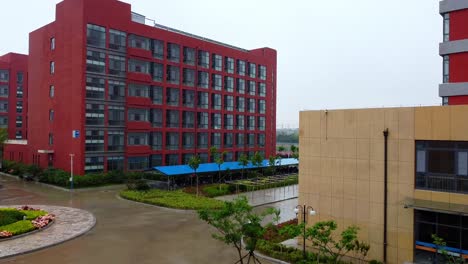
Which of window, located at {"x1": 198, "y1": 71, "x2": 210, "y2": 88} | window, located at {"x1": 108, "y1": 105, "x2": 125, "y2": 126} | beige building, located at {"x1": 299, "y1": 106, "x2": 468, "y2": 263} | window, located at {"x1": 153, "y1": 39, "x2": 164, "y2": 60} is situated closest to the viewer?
beige building, located at {"x1": 299, "y1": 106, "x2": 468, "y2": 263}

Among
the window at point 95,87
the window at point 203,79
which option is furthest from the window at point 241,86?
the window at point 95,87

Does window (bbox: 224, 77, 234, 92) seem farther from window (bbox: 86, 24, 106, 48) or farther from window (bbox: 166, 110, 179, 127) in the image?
window (bbox: 86, 24, 106, 48)

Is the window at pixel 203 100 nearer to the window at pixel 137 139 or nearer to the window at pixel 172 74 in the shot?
the window at pixel 172 74

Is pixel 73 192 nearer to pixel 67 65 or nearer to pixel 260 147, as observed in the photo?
pixel 67 65

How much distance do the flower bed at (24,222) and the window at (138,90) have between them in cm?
2030

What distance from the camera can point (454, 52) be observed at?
64.4 ft

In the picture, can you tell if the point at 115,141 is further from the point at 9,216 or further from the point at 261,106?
the point at 261,106

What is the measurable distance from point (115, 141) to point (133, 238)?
2327 cm

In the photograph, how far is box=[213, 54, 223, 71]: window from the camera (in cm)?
5369

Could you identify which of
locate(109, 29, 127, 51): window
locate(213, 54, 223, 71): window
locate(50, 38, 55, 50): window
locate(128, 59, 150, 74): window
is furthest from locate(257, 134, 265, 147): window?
locate(50, 38, 55, 50): window

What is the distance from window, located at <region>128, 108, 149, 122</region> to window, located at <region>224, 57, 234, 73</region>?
52.6 ft

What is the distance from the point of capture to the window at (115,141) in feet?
135

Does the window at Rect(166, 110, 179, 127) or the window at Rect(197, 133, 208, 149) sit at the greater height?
the window at Rect(166, 110, 179, 127)

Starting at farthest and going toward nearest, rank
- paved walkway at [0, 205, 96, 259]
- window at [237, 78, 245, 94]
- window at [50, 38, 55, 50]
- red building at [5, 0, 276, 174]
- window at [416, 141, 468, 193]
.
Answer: window at [237, 78, 245, 94]
window at [50, 38, 55, 50]
red building at [5, 0, 276, 174]
paved walkway at [0, 205, 96, 259]
window at [416, 141, 468, 193]
